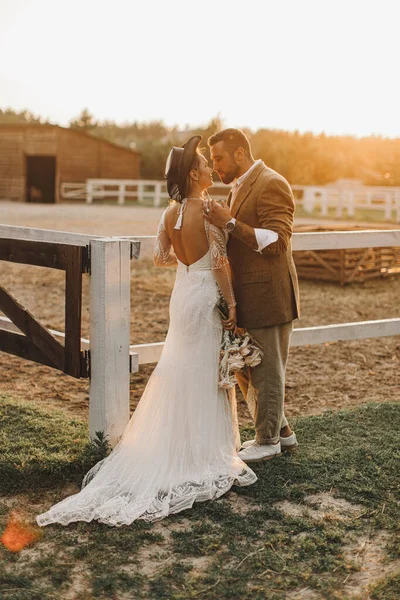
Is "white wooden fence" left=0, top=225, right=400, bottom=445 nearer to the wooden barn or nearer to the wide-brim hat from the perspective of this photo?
the wide-brim hat

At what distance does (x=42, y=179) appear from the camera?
37406 mm

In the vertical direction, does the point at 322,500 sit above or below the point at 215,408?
below

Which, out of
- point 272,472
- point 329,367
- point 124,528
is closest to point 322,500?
point 272,472

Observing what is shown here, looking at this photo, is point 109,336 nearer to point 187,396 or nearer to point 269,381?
point 187,396

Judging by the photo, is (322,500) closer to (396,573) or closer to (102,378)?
(396,573)

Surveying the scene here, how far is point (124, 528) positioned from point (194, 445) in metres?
0.64

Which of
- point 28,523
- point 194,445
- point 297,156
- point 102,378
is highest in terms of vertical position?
point 297,156

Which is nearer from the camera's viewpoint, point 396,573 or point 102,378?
point 396,573

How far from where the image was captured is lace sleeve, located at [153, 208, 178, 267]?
4.04 meters

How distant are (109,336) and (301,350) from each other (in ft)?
12.0

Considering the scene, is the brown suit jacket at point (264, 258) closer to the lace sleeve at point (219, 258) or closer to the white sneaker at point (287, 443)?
the lace sleeve at point (219, 258)

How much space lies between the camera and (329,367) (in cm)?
675

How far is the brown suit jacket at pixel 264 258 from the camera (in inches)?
152

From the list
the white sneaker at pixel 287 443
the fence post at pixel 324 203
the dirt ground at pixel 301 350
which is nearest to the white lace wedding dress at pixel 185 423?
the white sneaker at pixel 287 443
